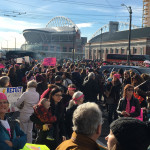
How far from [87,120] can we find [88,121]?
0.01m

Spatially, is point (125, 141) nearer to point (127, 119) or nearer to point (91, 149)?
point (127, 119)

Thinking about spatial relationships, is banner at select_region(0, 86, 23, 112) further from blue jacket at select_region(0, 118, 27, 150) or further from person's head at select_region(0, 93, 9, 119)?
blue jacket at select_region(0, 118, 27, 150)

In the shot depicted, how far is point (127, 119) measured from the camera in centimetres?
184

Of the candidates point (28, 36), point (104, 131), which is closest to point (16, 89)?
point (104, 131)

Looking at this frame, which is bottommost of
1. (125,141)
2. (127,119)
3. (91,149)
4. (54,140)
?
(54,140)

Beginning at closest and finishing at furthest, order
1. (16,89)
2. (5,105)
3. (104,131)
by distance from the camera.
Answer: (5,105), (16,89), (104,131)

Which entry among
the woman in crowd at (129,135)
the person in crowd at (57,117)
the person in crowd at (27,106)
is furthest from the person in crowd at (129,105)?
the woman in crowd at (129,135)

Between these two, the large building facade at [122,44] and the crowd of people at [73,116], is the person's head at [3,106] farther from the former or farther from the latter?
the large building facade at [122,44]

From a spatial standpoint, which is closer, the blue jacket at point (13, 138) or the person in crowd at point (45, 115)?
the blue jacket at point (13, 138)

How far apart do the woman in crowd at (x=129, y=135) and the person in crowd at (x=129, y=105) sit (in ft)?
11.2

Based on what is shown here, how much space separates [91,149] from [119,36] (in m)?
74.1

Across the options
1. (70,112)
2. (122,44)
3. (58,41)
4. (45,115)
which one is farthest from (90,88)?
(58,41)

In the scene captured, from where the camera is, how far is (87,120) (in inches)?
80.7

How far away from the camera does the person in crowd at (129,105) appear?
5.19m
